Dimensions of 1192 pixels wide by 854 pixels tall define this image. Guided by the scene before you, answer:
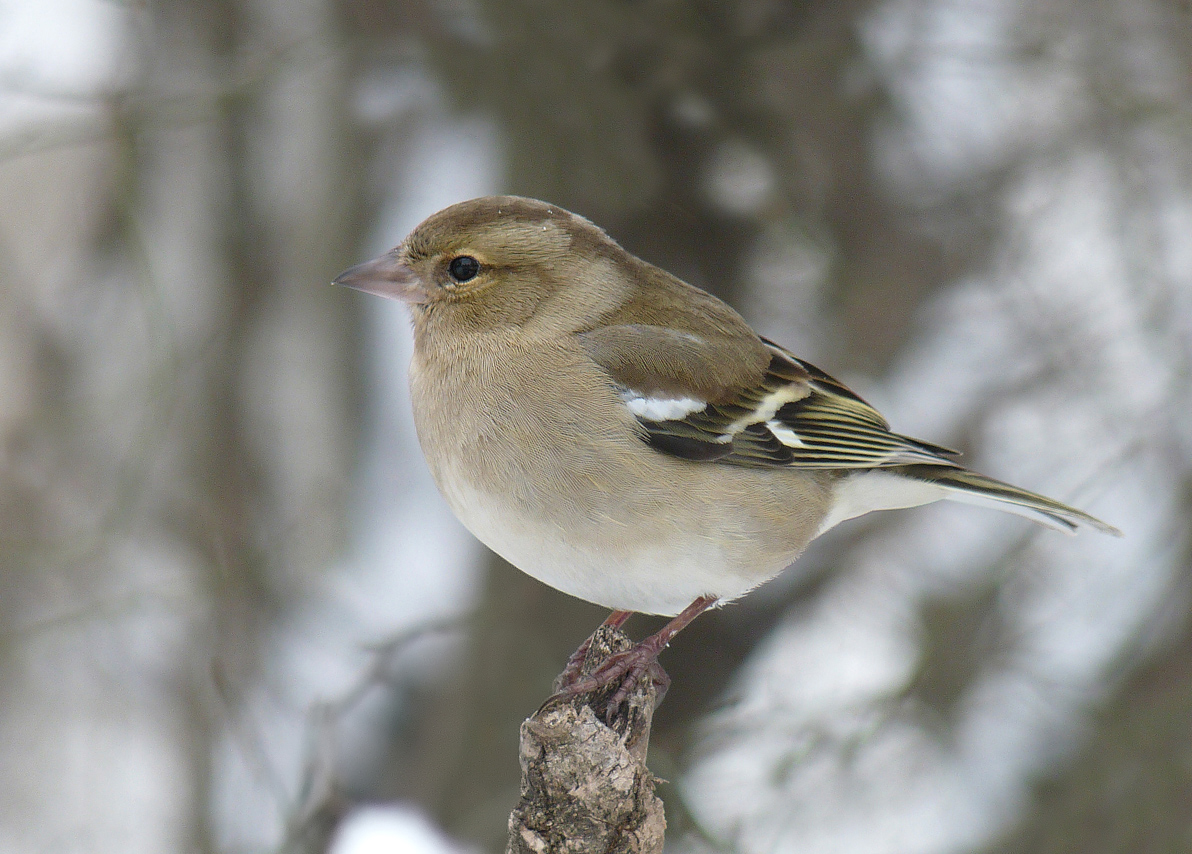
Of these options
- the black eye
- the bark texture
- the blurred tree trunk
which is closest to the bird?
Result: the black eye

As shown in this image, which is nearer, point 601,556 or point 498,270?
point 601,556

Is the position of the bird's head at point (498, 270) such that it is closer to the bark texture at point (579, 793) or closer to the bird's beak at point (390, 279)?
the bird's beak at point (390, 279)

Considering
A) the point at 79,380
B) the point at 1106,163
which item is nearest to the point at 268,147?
the point at 79,380

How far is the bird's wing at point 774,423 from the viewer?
→ 8.27 ft

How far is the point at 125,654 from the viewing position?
5.12 m

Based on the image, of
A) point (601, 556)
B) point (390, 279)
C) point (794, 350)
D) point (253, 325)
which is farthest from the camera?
point (253, 325)

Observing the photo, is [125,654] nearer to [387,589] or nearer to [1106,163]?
[387,589]

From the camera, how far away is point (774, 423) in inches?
108

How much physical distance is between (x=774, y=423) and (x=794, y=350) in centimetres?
180

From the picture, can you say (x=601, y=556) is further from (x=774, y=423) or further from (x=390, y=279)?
(x=390, y=279)

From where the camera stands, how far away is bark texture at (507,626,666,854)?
1.96m

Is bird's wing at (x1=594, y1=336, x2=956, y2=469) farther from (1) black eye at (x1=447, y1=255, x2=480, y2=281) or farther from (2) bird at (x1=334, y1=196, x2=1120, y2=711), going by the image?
(1) black eye at (x1=447, y1=255, x2=480, y2=281)

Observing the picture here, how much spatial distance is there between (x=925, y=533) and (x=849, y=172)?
169 cm

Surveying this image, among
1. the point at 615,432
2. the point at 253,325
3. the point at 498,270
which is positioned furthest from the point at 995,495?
the point at 253,325
